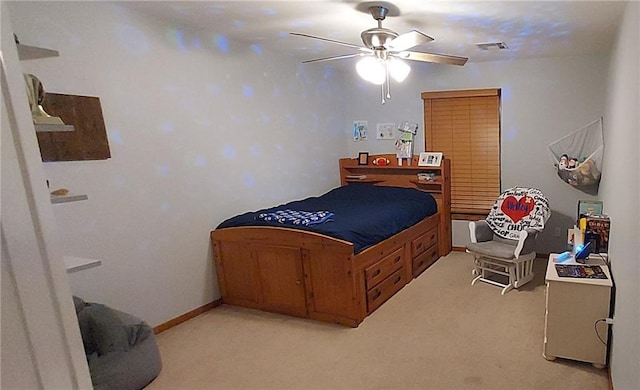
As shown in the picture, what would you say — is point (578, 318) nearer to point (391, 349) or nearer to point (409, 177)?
point (391, 349)

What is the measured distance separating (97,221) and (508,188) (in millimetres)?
4201

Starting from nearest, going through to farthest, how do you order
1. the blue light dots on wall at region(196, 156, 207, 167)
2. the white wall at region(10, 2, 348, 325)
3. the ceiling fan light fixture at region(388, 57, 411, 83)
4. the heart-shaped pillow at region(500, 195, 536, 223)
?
the white wall at region(10, 2, 348, 325) < the ceiling fan light fixture at region(388, 57, 411, 83) < the blue light dots on wall at region(196, 156, 207, 167) < the heart-shaped pillow at region(500, 195, 536, 223)

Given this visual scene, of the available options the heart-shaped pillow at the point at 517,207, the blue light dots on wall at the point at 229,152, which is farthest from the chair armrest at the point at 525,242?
the blue light dots on wall at the point at 229,152

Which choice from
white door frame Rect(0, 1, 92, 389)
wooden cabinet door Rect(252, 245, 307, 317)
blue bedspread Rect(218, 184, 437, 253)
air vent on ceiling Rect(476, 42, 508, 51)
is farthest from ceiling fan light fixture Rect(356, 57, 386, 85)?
white door frame Rect(0, 1, 92, 389)

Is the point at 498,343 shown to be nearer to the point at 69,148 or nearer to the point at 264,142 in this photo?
the point at 264,142

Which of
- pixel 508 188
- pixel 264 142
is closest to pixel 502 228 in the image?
pixel 508 188

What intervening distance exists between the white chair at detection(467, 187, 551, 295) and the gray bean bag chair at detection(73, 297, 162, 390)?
2945mm

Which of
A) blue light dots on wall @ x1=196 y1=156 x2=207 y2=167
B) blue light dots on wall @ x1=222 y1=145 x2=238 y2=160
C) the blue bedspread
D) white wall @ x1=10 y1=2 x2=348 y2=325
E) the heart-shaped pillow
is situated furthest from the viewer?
the heart-shaped pillow

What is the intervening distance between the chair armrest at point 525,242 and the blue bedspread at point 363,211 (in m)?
0.97

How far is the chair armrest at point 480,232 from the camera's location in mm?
4141

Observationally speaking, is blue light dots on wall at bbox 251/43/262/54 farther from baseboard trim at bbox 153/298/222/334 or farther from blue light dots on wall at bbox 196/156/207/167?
baseboard trim at bbox 153/298/222/334

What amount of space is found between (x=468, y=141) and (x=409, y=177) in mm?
815

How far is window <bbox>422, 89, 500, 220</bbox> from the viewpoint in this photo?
473cm

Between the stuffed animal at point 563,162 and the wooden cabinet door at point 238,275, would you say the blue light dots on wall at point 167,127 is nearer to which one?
the wooden cabinet door at point 238,275
